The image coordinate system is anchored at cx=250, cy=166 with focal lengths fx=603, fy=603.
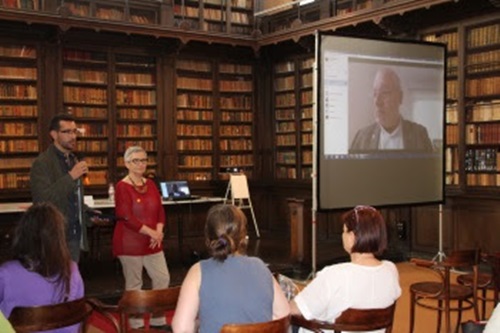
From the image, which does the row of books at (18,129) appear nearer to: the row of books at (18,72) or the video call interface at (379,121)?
the row of books at (18,72)

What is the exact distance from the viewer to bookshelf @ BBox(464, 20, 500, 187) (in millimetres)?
7098

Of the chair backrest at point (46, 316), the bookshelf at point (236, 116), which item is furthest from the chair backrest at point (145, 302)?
the bookshelf at point (236, 116)

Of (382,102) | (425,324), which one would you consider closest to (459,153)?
(382,102)

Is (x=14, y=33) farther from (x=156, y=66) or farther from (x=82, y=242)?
(x=82, y=242)

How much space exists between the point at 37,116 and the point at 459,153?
559 cm

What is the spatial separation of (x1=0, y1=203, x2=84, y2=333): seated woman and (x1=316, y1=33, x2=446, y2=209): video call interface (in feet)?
10.8

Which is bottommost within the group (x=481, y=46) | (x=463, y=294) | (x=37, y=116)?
(x=463, y=294)

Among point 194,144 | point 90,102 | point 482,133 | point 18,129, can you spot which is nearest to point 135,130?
point 90,102

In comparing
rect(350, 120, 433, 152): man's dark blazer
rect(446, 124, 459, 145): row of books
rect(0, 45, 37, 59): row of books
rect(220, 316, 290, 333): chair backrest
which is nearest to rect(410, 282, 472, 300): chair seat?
rect(350, 120, 433, 152): man's dark blazer

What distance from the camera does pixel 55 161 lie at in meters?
3.88

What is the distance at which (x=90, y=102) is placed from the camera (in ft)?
28.6

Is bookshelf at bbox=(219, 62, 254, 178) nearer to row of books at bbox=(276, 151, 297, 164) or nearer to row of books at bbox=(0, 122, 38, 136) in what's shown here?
row of books at bbox=(276, 151, 297, 164)

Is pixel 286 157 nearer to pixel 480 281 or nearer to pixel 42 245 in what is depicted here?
pixel 480 281

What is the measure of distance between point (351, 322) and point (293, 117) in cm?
740
